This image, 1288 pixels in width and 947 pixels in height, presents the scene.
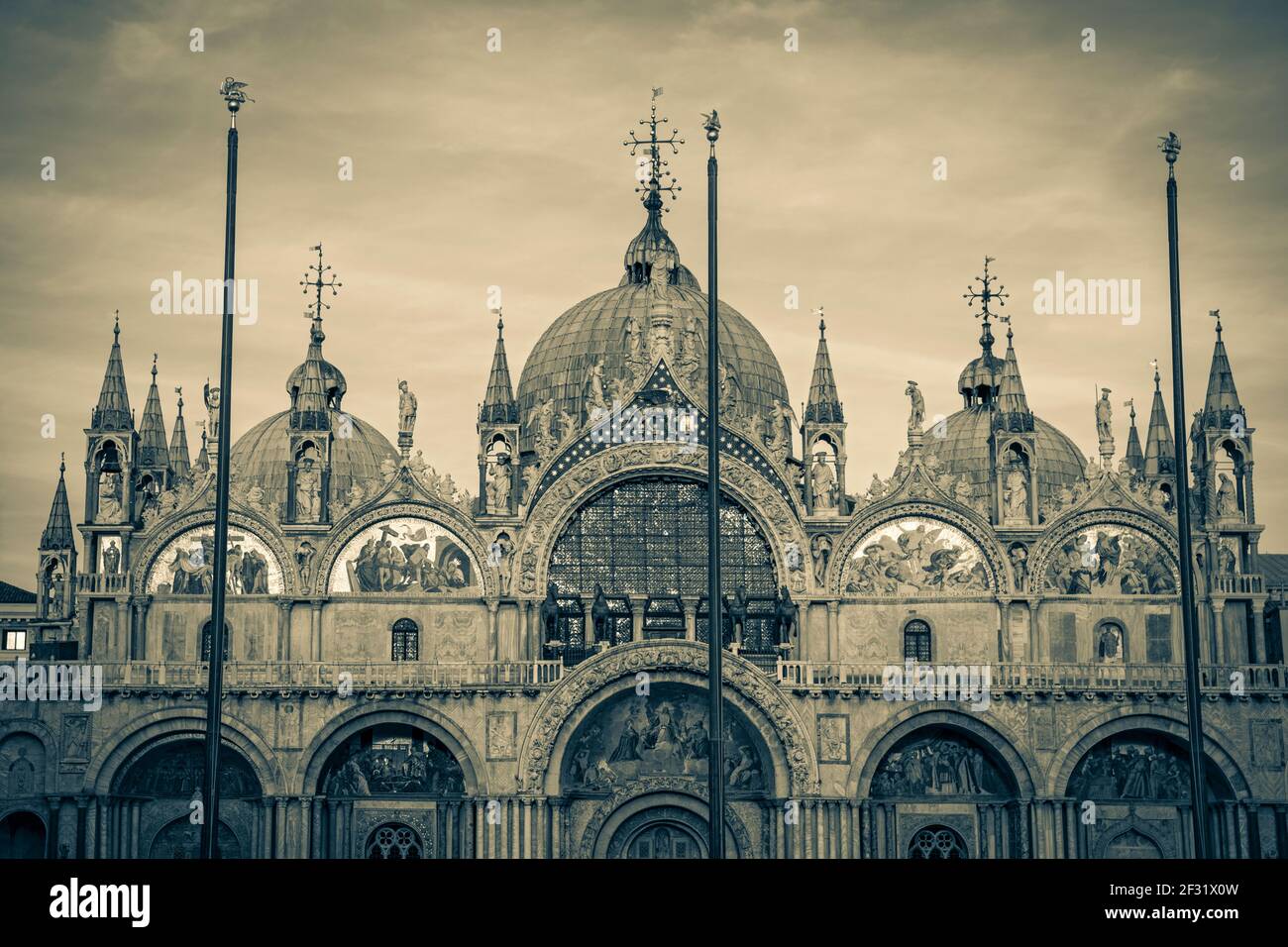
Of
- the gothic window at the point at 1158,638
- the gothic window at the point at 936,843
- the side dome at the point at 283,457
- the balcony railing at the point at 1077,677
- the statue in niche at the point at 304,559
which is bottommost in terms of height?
the gothic window at the point at 936,843

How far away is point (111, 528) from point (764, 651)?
20348mm

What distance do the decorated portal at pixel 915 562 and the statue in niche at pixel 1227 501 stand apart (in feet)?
23.7

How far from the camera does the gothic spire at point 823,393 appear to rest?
61531mm

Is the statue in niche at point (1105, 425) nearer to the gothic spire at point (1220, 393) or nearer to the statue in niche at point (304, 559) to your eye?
the gothic spire at point (1220, 393)

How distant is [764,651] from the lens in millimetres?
61406

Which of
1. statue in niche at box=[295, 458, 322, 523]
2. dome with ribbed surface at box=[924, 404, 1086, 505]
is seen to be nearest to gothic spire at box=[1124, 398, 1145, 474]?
dome with ribbed surface at box=[924, 404, 1086, 505]

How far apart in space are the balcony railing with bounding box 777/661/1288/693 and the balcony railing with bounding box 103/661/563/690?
753 centimetres

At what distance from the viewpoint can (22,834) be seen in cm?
5991

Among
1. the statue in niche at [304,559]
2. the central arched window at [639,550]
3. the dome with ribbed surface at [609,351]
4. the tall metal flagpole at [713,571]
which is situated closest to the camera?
the tall metal flagpole at [713,571]

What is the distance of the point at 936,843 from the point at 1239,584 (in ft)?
39.5

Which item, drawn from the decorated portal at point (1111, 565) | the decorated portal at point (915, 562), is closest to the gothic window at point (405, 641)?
the decorated portal at point (915, 562)
